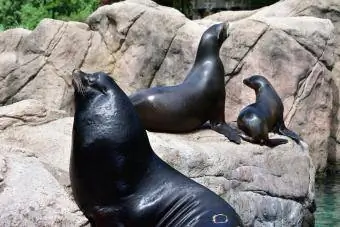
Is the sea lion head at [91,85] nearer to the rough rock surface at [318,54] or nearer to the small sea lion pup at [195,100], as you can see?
the small sea lion pup at [195,100]

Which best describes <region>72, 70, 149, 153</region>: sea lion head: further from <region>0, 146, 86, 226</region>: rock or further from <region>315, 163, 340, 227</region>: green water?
<region>315, 163, 340, 227</region>: green water

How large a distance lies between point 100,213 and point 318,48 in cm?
606

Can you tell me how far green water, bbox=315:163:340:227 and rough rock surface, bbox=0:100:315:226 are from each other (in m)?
0.85

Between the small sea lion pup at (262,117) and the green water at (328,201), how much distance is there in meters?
0.83

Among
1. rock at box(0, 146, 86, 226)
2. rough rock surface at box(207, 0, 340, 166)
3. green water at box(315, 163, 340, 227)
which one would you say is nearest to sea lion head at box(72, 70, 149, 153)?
rock at box(0, 146, 86, 226)

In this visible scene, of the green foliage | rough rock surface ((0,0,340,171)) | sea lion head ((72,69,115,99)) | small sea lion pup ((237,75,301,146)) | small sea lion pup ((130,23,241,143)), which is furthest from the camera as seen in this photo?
the green foliage

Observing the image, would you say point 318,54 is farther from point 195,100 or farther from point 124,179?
point 124,179

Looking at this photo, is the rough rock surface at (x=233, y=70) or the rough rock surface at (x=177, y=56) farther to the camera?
the rough rock surface at (x=177, y=56)

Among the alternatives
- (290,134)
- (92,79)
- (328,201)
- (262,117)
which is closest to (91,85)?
(92,79)

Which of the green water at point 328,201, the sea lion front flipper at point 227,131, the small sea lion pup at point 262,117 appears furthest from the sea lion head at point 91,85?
the green water at point 328,201

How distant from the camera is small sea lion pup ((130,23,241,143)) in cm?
660

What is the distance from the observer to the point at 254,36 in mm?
9570

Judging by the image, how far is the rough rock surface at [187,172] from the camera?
441 centimetres

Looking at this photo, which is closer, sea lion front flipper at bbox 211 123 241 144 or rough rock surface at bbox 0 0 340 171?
sea lion front flipper at bbox 211 123 241 144
